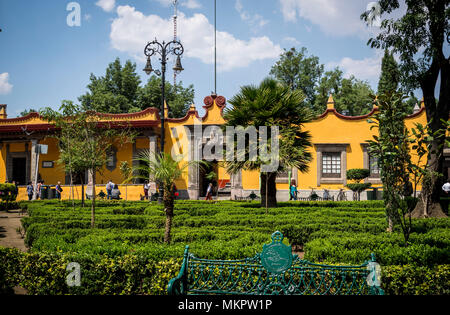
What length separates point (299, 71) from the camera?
35.8m

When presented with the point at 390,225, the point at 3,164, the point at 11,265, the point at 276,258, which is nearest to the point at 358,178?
the point at 390,225

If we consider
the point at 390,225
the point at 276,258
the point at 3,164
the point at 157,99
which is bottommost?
the point at 390,225

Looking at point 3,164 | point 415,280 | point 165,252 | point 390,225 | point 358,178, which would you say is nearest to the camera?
point 415,280

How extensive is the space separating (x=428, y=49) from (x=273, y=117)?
19.9 feet

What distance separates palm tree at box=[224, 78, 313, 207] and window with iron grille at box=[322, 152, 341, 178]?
27.2 feet

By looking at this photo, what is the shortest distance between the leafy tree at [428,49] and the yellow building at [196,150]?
794cm

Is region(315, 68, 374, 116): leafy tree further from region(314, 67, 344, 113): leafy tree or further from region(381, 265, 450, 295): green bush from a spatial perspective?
region(381, 265, 450, 295): green bush

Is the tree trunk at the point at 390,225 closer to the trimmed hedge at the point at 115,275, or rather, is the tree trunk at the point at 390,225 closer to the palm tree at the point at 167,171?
the trimmed hedge at the point at 115,275

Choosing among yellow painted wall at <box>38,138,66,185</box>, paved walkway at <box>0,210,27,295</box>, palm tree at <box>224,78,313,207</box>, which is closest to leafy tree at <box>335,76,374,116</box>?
palm tree at <box>224,78,313,207</box>

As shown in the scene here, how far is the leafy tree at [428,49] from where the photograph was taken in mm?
11938

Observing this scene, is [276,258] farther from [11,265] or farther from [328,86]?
[328,86]
